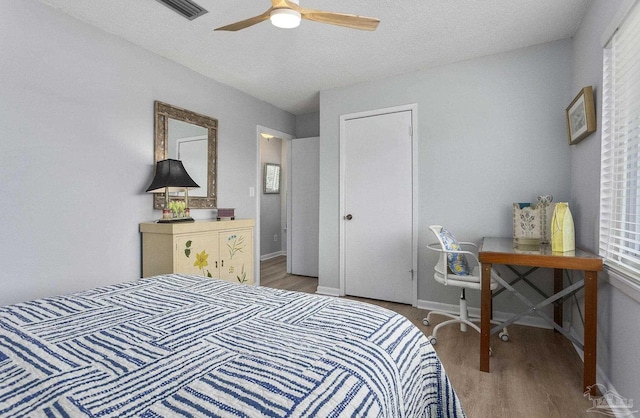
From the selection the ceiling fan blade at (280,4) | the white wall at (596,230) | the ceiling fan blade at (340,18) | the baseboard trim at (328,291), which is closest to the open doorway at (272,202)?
the baseboard trim at (328,291)

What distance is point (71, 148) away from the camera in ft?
7.34

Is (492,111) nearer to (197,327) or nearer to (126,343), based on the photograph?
(197,327)

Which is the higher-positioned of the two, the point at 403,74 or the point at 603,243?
the point at 403,74

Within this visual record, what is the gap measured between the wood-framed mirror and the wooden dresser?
41 cm

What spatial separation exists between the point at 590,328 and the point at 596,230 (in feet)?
2.03

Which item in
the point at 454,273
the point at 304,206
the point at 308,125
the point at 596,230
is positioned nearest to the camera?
the point at 596,230

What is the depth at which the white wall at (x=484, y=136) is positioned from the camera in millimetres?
2689

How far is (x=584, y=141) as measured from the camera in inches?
89.0

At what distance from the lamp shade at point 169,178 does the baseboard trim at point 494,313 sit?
257cm

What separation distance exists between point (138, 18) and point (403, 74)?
2.44m

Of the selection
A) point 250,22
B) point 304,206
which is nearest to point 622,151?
point 250,22

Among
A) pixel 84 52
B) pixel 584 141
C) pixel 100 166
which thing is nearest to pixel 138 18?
pixel 84 52

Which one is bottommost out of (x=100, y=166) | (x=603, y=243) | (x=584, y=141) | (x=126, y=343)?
(x=126, y=343)

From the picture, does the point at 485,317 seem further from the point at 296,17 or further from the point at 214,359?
the point at 296,17
